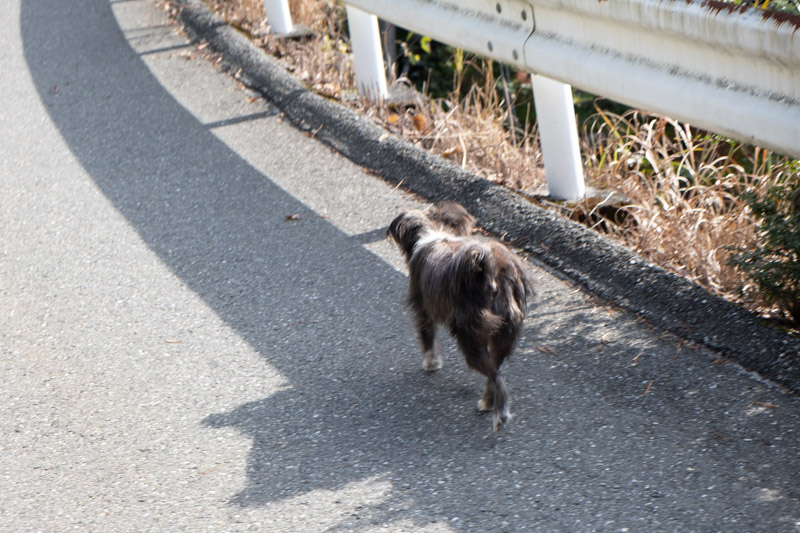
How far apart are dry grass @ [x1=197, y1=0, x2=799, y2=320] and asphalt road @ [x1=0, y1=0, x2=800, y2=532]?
508mm

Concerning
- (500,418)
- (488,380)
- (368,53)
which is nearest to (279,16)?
(368,53)

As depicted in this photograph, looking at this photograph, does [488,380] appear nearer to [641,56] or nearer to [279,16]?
[641,56]

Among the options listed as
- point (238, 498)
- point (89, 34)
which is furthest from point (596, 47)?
point (89, 34)

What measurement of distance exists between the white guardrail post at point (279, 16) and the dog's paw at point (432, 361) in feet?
13.7

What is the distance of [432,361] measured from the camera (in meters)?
3.68

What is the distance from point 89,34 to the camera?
7812 mm

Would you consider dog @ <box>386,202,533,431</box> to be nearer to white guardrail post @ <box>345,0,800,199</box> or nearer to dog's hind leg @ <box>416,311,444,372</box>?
dog's hind leg @ <box>416,311,444,372</box>

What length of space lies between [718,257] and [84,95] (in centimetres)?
479

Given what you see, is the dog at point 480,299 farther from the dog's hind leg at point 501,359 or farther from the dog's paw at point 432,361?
the dog's paw at point 432,361

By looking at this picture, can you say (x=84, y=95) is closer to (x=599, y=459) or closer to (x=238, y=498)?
(x=238, y=498)

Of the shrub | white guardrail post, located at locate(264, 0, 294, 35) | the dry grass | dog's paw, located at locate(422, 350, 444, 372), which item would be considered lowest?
dog's paw, located at locate(422, 350, 444, 372)

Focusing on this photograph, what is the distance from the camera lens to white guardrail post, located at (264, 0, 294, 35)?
7.00 metres

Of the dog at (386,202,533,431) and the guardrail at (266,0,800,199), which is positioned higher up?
the guardrail at (266,0,800,199)

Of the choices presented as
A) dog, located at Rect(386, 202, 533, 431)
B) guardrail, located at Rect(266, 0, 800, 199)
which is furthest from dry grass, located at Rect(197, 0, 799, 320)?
dog, located at Rect(386, 202, 533, 431)
